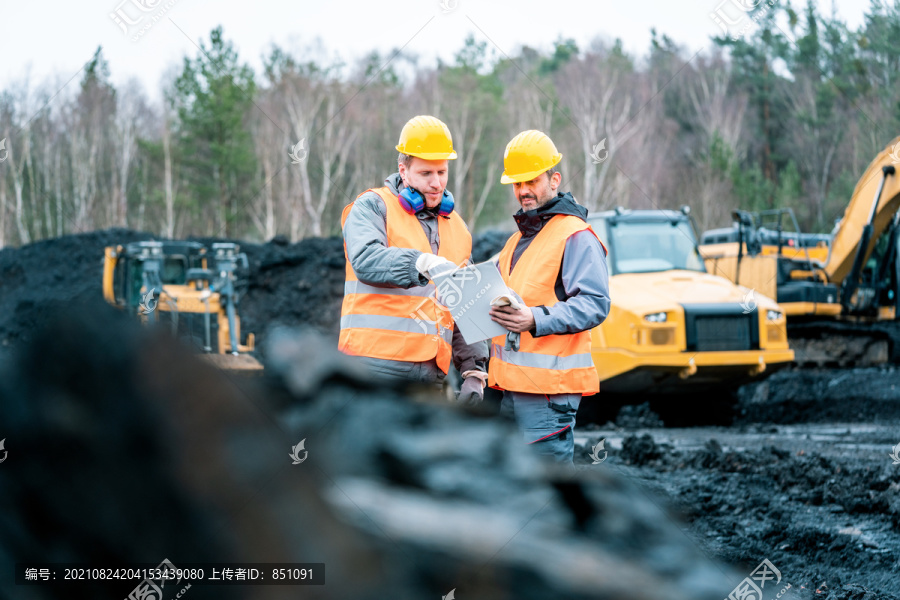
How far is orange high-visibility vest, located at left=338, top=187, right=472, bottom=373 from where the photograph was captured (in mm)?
3314

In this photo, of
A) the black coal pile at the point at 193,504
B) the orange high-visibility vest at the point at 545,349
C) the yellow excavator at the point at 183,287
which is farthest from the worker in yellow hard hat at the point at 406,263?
the yellow excavator at the point at 183,287

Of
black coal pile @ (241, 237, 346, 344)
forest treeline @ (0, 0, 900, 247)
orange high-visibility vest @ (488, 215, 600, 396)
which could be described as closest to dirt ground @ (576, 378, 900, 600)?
orange high-visibility vest @ (488, 215, 600, 396)

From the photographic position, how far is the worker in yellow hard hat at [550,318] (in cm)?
322

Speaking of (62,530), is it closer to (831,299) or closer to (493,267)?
(493,267)

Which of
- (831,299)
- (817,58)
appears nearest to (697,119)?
(817,58)

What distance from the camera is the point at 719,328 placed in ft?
30.6

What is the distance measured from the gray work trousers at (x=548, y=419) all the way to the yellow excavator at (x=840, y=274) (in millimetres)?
10378

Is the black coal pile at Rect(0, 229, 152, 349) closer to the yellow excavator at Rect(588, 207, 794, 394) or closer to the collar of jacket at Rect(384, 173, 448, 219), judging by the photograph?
the yellow excavator at Rect(588, 207, 794, 394)

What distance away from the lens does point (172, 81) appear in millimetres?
33875

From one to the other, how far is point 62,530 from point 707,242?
1854cm
